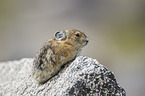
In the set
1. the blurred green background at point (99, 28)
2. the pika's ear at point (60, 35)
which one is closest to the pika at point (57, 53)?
the pika's ear at point (60, 35)

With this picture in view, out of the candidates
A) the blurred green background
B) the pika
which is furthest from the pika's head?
the blurred green background

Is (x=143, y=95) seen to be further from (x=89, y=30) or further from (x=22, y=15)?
(x=22, y=15)

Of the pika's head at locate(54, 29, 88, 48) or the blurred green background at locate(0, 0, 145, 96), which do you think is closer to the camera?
the pika's head at locate(54, 29, 88, 48)

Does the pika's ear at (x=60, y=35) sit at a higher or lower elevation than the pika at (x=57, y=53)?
higher

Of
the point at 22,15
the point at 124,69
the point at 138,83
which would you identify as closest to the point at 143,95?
the point at 138,83

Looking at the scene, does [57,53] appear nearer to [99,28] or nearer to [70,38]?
[70,38]

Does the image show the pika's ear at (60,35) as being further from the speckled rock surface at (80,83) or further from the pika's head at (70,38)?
the speckled rock surface at (80,83)

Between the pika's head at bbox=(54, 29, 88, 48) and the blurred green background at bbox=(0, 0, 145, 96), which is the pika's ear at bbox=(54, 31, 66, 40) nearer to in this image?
the pika's head at bbox=(54, 29, 88, 48)
